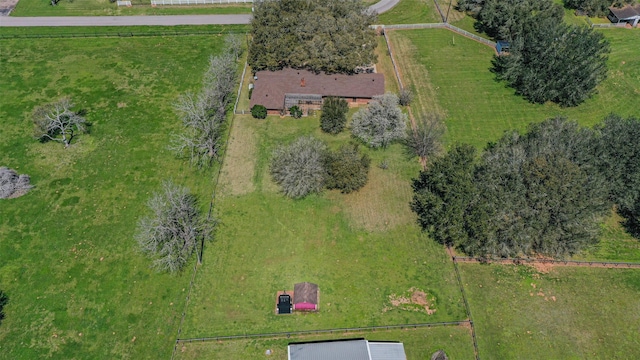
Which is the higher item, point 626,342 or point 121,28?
point 121,28

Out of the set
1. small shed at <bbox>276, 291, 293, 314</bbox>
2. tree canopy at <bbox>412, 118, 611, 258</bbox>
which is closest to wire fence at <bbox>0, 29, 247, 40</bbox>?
tree canopy at <bbox>412, 118, 611, 258</bbox>

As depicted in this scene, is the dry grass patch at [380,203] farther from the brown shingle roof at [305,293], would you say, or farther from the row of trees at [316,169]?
the brown shingle roof at [305,293]

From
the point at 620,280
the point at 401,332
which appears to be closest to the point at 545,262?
the point at 620,280

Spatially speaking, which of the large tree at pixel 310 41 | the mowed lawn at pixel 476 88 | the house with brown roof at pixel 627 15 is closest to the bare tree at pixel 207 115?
the large tree at pixel 310 41

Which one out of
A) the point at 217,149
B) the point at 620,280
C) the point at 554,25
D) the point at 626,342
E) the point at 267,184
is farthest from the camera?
the point at 554,25

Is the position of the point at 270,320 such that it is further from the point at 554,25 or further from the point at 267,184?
the point at 554,25

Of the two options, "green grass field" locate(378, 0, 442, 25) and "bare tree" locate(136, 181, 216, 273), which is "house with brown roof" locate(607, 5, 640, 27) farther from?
"bare tree" locate(136, 181, 216, 273)
